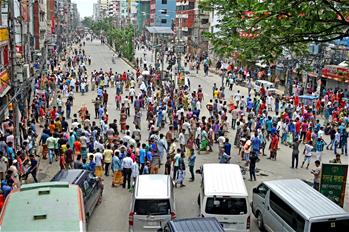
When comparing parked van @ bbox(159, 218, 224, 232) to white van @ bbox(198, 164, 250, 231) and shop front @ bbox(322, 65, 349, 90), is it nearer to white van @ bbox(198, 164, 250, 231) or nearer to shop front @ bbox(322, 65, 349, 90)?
white van @ bbox(198, 164, 250, 231)

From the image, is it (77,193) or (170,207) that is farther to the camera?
(170,207)

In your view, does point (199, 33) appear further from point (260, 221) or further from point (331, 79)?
point (260, 221)

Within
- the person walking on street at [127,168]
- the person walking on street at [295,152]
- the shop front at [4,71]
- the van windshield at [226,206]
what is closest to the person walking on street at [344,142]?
the person walking on street at [295,152]

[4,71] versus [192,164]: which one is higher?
[4,71]

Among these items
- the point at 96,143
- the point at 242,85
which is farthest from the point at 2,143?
the point at 242,85

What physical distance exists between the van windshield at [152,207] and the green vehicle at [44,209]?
192 centimetres

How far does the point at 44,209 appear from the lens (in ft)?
33.2

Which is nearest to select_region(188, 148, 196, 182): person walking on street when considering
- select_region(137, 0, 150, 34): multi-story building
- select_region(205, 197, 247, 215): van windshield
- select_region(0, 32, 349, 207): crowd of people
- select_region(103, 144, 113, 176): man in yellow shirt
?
select_region(0, 32, 349, 207): crowd of people

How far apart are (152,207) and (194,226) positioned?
235cm

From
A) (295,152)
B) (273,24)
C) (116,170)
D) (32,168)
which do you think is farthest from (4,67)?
(273,24)

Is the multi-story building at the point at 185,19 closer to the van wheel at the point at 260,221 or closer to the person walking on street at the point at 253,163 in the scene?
the person walking on street at the point at 253,163

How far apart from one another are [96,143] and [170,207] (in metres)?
7.38

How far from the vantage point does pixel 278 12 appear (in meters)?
11.6

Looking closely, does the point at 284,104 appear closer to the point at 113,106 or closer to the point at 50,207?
the point at 113,106
